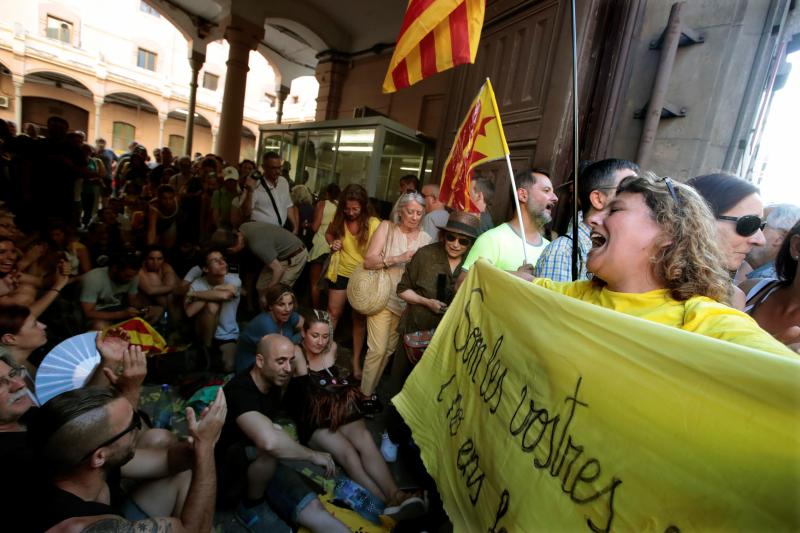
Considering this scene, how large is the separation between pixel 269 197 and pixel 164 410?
9.87 ft

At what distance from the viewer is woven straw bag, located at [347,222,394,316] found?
125 inches

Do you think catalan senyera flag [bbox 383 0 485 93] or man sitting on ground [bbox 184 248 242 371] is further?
Result: man sitting on ground [bbox 184 248 242 371]

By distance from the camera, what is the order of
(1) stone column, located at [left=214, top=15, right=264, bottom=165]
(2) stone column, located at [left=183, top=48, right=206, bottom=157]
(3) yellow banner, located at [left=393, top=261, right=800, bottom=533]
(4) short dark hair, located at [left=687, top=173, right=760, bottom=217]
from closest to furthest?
1. (3) yellow banner, located at [left=393, top=261, right=800, bottom=533]
2. (4) short dark hair, located at [left=687, top=173, right=760, bottom=217]
3. (1) stone column, located at [left=214, top=15, right=264, bottom=165]
4. (2) stone column, located at [left=183, top=48, right=206, bottom=157]

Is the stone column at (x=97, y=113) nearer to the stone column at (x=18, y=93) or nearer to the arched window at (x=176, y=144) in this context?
the stone column at (x=18, y=93)

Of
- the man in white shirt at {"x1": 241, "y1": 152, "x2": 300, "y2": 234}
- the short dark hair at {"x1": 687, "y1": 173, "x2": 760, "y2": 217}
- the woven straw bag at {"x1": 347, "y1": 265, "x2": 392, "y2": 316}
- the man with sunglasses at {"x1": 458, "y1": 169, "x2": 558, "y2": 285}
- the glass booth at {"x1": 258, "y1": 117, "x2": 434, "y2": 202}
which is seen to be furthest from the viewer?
the glass booth at {"x1": 258, "y1": 117, "x2": 434, "y2": 202}

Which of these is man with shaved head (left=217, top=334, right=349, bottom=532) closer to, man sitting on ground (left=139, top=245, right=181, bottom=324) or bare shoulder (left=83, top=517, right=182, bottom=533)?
bare shoulder (left=83, top=517, right=182, bottom=533)

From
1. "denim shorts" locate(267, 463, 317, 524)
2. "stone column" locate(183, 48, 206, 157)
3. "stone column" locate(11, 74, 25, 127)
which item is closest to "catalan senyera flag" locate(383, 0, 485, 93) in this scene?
"denim shorts" locate(267, 463, 317, 524)


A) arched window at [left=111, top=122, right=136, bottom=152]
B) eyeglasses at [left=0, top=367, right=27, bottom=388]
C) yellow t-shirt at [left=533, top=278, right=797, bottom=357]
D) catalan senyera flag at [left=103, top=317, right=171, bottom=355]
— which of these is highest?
arched window at [left=111, top=122, right=136, bottom=152]

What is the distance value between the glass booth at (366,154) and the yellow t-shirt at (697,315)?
219 inches

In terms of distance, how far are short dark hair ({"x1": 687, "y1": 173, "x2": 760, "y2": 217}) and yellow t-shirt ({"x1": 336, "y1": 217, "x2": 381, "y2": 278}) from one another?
102 inches

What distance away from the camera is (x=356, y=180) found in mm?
6969

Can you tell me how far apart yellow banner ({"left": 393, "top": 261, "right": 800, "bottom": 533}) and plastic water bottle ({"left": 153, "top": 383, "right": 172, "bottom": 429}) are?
2.33 metres

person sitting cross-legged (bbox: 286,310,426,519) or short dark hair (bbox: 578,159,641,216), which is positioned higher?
short dark hair (bbox: 578,159,641,216)

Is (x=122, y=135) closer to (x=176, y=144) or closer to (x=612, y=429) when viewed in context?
(x=176, y=144)
